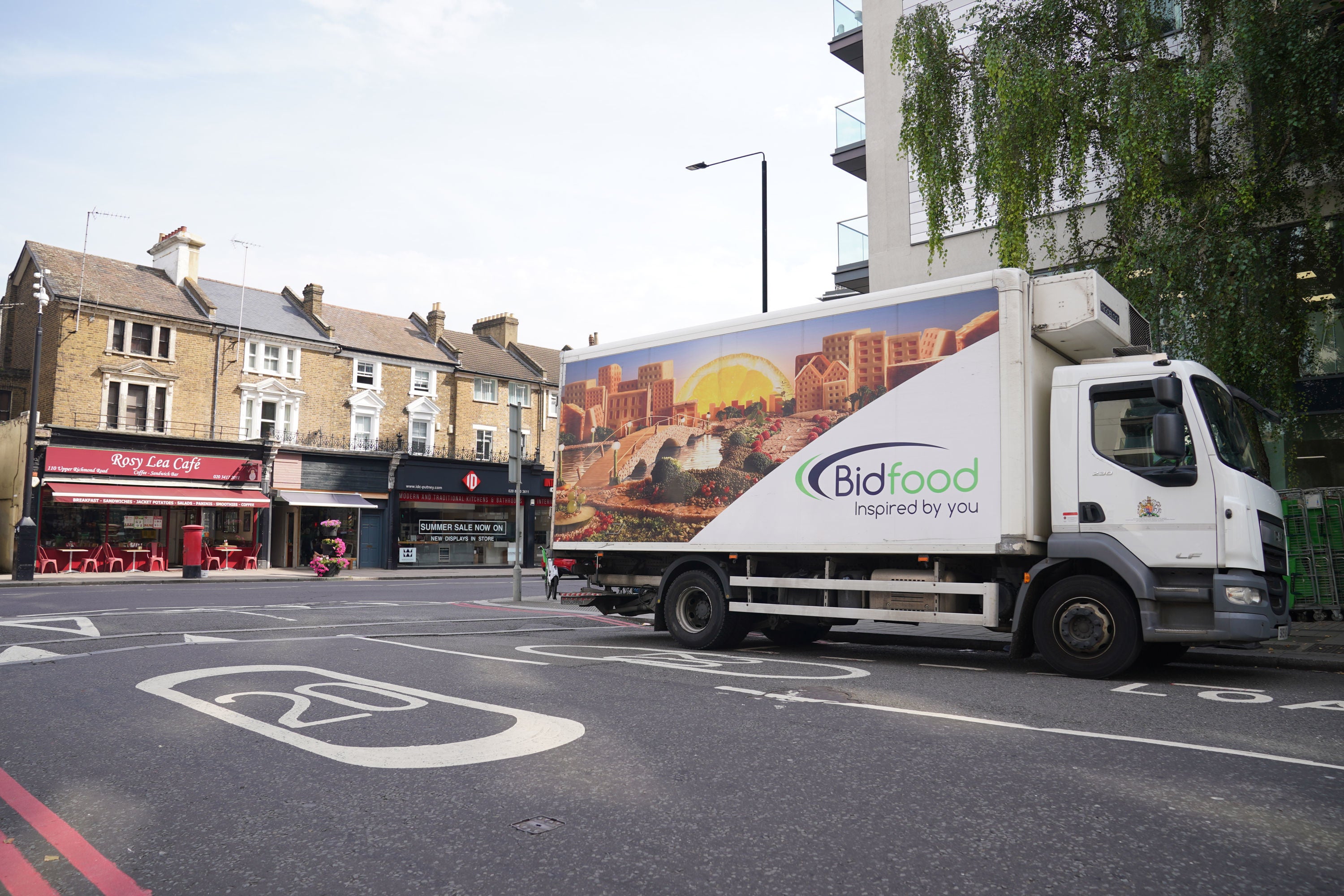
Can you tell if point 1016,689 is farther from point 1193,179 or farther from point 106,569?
point 106,569

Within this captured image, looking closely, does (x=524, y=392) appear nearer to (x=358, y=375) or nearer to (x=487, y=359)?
(x=487, y=359)

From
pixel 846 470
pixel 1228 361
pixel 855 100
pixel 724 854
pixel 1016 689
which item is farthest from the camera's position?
pixel 855 100

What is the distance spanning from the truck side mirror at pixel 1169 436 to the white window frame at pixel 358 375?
117ft

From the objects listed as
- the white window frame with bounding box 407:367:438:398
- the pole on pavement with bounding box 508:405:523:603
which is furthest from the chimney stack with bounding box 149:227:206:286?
the pole on pavement with bounding box 508:405:523:603

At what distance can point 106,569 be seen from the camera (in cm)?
2945

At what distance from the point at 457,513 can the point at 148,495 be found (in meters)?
13.2

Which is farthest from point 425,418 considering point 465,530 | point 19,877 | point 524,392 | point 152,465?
point 19,877

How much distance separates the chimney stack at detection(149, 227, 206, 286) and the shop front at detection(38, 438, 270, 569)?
8.26 metres

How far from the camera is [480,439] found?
4275 centimetres

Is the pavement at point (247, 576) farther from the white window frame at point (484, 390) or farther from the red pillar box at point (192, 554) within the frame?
the white window frame at point (484, 390)

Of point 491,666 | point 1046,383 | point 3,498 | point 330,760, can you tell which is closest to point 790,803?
point 330,760

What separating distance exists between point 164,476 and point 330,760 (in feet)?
103

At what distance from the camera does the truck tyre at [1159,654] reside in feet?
28.3

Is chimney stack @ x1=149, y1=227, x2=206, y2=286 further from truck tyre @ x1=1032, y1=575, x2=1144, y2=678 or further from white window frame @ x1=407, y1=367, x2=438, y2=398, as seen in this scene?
truck tyre @ x1=1032, y1=575, x2=1144, y2=678
